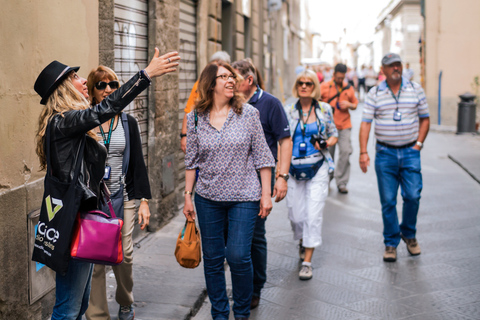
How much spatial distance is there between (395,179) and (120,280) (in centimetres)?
303

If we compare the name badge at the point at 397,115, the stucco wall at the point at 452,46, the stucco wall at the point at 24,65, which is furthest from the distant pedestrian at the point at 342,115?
the stucco wall at the point at 452,46

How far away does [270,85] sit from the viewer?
23.7 meters

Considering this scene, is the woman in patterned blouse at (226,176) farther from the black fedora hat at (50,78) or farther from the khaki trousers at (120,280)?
the black fedora hat at (50,78)

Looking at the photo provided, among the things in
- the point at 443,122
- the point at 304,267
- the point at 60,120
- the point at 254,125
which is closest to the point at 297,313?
the point at 304,267

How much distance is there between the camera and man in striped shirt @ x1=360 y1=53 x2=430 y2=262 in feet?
20.7

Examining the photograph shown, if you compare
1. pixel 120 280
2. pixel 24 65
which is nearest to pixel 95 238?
pixel 120 280

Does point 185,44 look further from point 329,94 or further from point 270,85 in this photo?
point 270,85

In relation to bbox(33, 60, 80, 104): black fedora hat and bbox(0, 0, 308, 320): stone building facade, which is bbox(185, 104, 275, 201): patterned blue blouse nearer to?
bbox(0, 0, 308, 320): stone building facade

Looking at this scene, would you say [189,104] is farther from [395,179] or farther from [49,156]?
[49,156]

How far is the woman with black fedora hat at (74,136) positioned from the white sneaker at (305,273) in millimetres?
2803

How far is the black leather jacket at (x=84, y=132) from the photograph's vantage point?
312cm

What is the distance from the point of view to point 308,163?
5.90 m

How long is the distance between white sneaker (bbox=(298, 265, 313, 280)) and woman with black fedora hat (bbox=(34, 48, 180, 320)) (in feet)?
9.20

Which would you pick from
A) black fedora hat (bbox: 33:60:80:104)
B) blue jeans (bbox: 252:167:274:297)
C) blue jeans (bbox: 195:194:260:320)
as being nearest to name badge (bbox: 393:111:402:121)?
blue jeans (bbox: 252:167:274:297)
